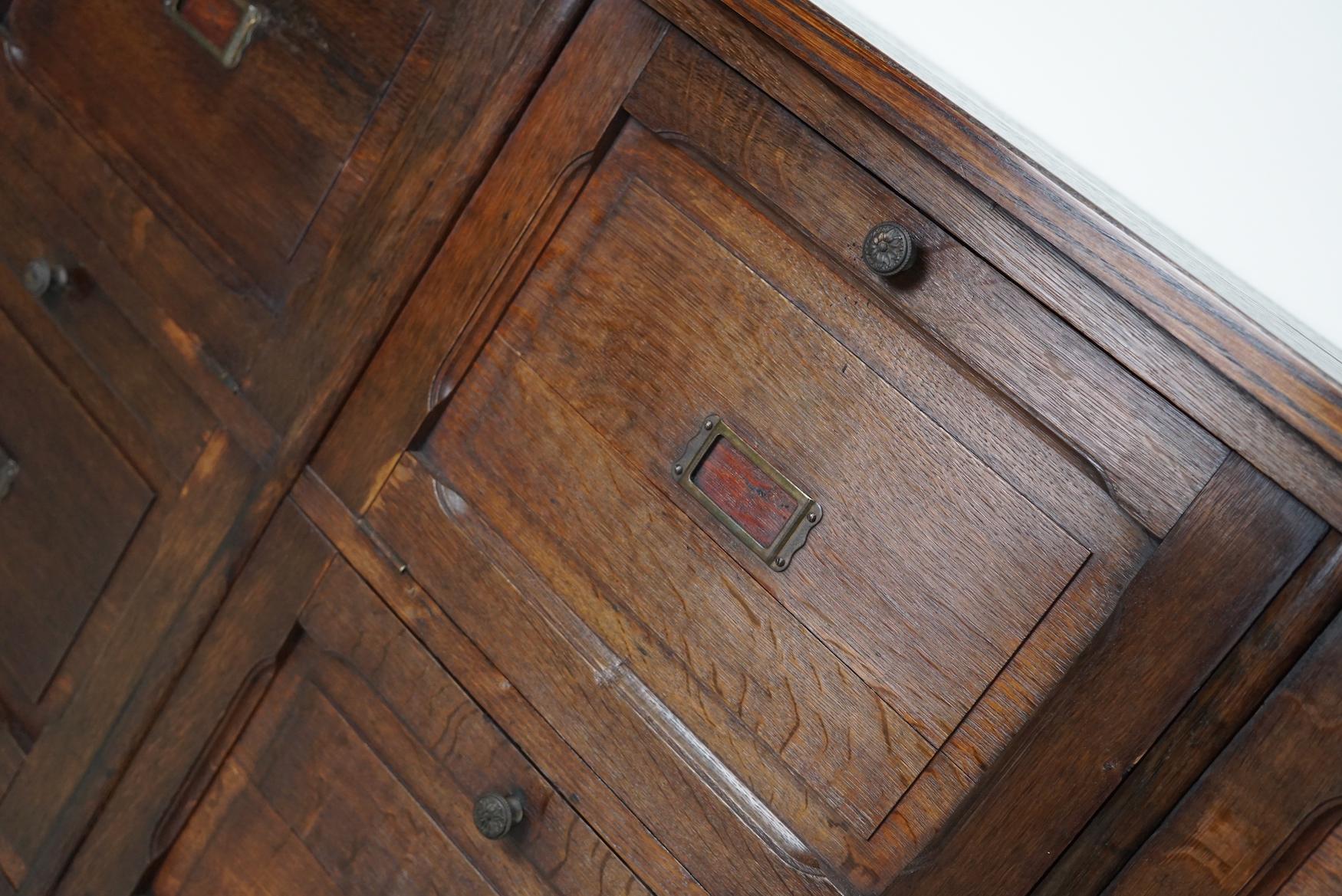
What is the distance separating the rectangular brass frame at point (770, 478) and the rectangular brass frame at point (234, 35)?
0.54 m

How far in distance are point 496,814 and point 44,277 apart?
65 cm

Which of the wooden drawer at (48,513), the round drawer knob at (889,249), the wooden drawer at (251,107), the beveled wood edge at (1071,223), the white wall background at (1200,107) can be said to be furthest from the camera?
the white wall background at (1200,107)

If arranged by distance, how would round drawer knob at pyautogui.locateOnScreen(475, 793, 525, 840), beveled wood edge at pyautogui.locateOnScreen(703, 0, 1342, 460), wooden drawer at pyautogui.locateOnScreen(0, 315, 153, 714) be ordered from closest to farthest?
beveled wood edge at pyautogui.locateOnScreen(703, 0, 1342, 460), round drawer knob at pyautogui.locateOnScreen(475, 793, 525, 840), wooden drawer at pyautogui.locateOnScreen(0, 315, 153, 714)

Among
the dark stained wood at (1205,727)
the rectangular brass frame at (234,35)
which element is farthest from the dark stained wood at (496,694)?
the rectangular brass frame at (234,35)

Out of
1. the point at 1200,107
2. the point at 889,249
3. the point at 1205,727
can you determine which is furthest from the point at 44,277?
the point at 1200,107

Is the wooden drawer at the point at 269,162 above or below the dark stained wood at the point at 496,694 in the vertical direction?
above

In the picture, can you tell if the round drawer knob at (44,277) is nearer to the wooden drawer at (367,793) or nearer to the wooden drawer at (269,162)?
the wooden drawer at (269,162)

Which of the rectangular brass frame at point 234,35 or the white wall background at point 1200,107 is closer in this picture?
the rectangular brass frame at point 234,35

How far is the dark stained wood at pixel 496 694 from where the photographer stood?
853 millimetres

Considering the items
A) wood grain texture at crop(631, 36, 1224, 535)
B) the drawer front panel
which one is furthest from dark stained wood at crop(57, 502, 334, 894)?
wood grain texture at crop(631, 36, 1224, 535)

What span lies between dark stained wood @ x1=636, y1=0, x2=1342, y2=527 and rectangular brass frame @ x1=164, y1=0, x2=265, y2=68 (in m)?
0.39

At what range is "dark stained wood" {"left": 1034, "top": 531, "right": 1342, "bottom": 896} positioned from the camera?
66cm

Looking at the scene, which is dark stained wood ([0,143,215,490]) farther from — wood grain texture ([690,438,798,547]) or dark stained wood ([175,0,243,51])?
wood grain texture ([690,438,798,547])

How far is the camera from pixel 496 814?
874mm
